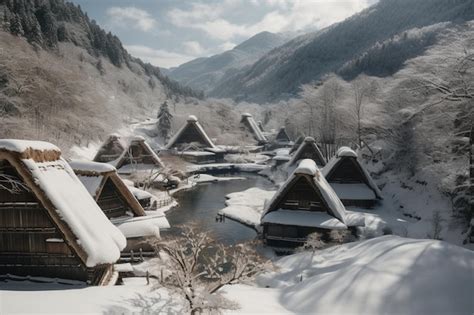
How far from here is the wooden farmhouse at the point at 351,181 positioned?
2219 cm

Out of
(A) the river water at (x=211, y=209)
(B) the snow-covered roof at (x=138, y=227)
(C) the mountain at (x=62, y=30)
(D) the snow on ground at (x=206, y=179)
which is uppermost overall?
(C) the mountain at (x=62, y=30)

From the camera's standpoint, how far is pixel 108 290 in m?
8.02

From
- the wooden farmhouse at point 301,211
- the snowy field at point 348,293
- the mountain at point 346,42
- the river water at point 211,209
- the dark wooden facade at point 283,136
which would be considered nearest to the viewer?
the snowy field at point 348,293

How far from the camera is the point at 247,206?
1091 inches

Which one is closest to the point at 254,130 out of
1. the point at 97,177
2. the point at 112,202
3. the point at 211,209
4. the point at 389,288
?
the point at 211,209

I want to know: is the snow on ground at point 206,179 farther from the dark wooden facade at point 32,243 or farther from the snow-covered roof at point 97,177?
the dark wooden facade at point 32,243

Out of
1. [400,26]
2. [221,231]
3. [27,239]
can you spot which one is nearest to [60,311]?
[27,239]

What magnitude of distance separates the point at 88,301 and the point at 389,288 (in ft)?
27.0

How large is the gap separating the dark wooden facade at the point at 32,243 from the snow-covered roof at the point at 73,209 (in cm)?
38

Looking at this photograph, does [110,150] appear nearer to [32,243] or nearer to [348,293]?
[32,243]

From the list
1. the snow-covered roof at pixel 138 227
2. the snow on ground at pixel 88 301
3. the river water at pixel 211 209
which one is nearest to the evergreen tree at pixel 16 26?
the river water at pixel 211 209

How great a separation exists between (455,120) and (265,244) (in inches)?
462

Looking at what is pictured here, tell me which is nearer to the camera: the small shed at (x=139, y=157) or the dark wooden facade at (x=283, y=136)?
the small shed at (x=139, y=157)

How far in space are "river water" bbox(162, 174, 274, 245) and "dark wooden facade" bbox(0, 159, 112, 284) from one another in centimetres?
520
